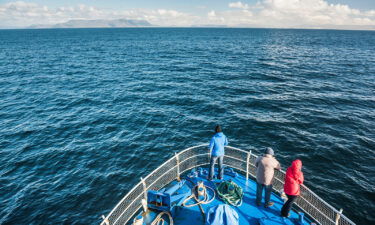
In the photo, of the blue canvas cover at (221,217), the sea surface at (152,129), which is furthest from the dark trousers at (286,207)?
the sea surface at (152,129)

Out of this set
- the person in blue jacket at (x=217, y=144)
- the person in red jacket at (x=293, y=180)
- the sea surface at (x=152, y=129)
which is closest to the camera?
the person in red jacket at (x=293, y=180)

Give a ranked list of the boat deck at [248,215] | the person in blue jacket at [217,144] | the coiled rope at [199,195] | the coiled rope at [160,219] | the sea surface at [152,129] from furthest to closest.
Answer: the sea surface at [152,129], the person in blue jacket at [217,144], the coiled rope at [199,195], the boat deck at [248,215], the coiled rope at [160,219]

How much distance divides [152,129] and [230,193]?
16.0 meters

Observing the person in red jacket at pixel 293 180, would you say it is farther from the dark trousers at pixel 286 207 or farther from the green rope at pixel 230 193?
the green rope at pixel 230 193

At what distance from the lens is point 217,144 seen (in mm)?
9250

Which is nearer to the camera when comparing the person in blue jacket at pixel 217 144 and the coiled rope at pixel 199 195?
the coiled rope at pixel 199 195

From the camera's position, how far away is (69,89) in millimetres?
35469

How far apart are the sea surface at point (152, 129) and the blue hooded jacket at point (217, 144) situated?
9000mm

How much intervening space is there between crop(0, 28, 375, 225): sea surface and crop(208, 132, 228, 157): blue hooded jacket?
9.00 meters

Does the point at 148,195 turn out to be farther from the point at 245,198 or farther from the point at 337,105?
the point at 337,105

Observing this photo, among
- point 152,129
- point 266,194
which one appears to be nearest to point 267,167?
point 266,194

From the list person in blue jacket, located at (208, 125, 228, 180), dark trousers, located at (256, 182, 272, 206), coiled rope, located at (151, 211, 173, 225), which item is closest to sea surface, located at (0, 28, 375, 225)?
coiled rope, located at (151, 211, 173, 225)

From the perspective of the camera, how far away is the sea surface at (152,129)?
48.8 feet

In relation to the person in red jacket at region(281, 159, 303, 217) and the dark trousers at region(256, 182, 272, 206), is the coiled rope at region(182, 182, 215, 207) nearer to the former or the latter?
the dark trousers at region(256, 182, 272, 206)
